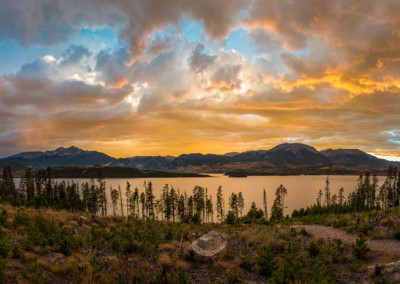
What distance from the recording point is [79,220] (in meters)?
18.3

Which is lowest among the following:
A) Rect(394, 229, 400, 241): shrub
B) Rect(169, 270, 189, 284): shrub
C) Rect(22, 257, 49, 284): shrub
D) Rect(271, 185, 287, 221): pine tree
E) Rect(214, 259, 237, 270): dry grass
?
Rect(271, 185, 287, 221): pine tree

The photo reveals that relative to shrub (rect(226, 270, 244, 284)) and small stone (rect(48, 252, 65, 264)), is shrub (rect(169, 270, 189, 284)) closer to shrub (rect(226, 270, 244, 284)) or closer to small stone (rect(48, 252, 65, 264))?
shrub (rect(226, 270, 244, 284))

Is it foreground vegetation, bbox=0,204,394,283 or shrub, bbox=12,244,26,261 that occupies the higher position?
shrub, bbox=12,244,26,261

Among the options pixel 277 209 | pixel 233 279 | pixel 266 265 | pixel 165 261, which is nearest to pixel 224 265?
pixel 233 279

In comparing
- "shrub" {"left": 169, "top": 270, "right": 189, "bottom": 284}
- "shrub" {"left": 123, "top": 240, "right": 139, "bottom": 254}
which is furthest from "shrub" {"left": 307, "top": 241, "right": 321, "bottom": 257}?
"shrub" {"left": 123, "top": 240, "right": 139, "bottom": 254}

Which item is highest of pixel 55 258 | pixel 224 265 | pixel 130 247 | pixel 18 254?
pixel 18 254

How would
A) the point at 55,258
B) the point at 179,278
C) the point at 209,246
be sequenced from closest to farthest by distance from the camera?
1. the point at 179,278
2. the point at 55,258
3. the point at 209,246

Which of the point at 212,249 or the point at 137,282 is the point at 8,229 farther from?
the point at 212,249

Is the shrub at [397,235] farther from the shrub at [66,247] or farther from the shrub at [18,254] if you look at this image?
the shrub at [18,254]

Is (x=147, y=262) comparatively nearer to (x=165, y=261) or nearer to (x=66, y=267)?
(x=165, y=261)

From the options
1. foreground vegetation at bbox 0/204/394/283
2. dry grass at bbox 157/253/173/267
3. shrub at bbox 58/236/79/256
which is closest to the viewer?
foreground vegetation at bbox 0/204/394/283

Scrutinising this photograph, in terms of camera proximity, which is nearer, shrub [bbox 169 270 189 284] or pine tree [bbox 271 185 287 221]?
shrub [bbox 169 270 189 284]

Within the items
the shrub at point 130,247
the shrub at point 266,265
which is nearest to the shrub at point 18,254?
the shrub at point 130,247

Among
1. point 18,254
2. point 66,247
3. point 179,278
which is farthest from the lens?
point 66,247
